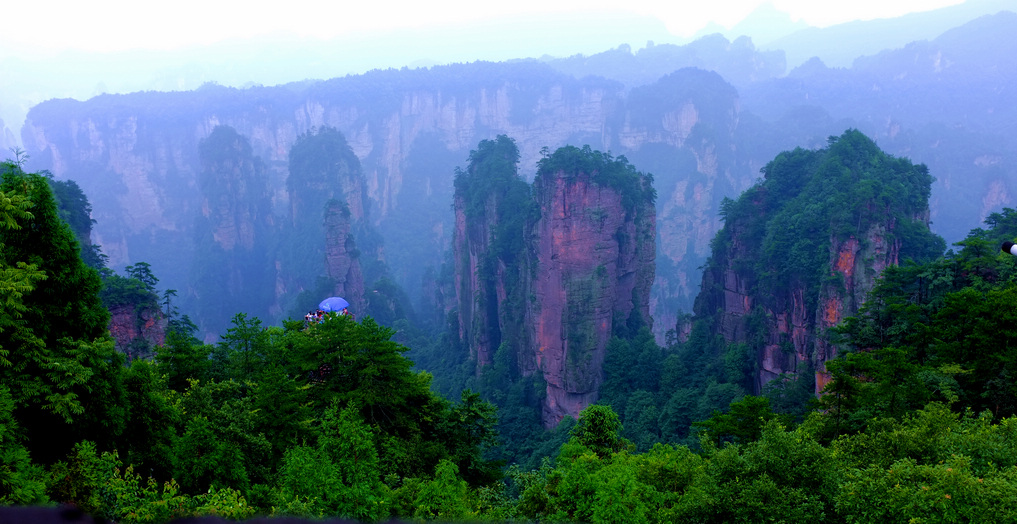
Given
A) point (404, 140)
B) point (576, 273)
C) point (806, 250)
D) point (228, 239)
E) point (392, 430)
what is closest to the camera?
point (392, 430)

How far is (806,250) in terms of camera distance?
3116 centimetres

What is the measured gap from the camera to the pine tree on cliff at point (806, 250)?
28172mm

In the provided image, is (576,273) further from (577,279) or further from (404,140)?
(404,140)

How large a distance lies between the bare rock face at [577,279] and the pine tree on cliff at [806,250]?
5.71 m

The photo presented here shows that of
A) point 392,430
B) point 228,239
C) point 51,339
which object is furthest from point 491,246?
point 228,239

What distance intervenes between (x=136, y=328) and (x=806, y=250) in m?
32.5

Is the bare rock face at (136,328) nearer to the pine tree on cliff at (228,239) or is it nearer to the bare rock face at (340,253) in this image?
the bare rock face at (340,253)

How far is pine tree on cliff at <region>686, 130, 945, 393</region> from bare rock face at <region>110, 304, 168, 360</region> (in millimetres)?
28176

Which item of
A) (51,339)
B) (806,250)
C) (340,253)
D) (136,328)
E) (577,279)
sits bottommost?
(136,328)

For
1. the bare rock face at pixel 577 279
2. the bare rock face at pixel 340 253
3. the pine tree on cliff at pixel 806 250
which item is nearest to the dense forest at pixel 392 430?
the pine tree on cliff at pixel 806 250

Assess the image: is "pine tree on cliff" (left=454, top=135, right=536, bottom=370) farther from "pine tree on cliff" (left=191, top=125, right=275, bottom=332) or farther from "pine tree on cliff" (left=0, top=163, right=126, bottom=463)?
"pine tree on cliff" (left=191, top=125, right=275, bottom=332)

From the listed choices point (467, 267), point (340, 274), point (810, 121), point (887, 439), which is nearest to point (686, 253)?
point (810, 121)

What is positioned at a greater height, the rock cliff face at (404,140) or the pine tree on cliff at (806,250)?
the rock cliff face at (404,140)

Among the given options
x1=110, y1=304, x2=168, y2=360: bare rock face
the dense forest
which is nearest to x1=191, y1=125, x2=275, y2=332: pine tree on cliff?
x1=110, y1=304, x2=168, y2=360: bare rock face
